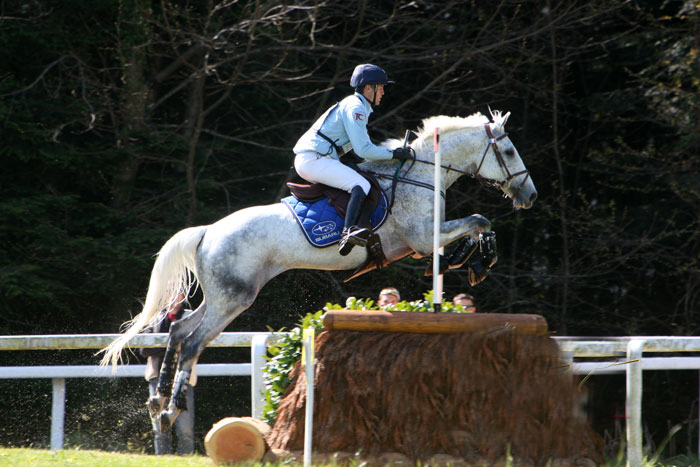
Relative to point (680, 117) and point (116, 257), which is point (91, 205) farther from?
point (680, 117)

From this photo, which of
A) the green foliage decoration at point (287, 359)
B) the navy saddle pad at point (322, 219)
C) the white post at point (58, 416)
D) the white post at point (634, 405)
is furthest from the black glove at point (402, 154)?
the white post at point (58, 416)

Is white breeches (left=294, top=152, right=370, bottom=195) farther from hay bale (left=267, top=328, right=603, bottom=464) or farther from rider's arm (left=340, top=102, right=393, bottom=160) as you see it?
hay bale (left=267, top=328, right=603, bottom=464)

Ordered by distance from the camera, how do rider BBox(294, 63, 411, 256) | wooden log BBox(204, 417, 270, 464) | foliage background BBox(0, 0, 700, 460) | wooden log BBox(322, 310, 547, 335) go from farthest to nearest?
foliage background BBox(0, 0, 700, 460), rider BBox(294, 63, 411, 256), wooden log BBox(204, 417, 270, 464), wooden log BBox(322, 310, 547, 335)

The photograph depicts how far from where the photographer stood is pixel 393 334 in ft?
14.2

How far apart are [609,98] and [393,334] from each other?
24.8 feet

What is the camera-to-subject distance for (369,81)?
524 cm

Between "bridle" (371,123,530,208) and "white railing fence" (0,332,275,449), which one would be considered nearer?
"bridle" (371,123,530,208)

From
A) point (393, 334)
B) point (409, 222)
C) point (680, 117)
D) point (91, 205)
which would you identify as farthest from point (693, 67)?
point (91, 205)

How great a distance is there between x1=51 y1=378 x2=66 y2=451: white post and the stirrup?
290 cm

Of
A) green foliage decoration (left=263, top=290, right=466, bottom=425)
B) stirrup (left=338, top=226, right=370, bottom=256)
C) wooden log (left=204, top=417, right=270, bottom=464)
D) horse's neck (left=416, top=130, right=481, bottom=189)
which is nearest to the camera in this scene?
wooden log (left=204, top=417, right=270, bottom=464)

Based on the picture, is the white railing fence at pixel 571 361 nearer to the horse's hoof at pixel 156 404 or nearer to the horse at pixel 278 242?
the horse at pixel 278 242

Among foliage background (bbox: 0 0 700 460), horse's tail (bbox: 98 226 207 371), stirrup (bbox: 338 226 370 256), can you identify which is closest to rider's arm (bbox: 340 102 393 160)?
stirrup (bbox: 338 226 370 256)

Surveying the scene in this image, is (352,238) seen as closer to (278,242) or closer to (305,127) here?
(278,242)

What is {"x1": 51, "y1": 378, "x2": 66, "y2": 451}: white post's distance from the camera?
618 centimetres
